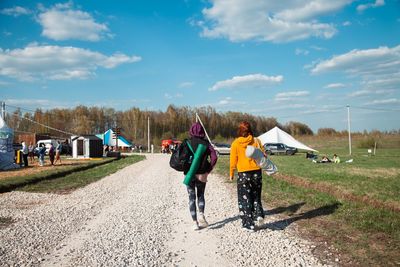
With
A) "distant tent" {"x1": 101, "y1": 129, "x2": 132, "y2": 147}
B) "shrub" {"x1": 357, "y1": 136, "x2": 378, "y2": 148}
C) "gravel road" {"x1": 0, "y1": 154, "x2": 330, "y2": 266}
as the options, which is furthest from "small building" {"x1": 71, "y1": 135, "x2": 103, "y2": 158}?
"shrub" {"x1": 357, "y1": 136, "x2": 378, "y2": 148}

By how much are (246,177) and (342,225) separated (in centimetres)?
212

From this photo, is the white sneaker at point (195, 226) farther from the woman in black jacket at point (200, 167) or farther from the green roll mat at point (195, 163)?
the green roll mat at point (195, 163)

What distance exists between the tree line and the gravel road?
63660mm

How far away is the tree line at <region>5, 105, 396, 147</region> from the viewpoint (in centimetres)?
7619

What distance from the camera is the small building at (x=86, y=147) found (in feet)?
122

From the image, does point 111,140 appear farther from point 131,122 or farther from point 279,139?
point 279,139

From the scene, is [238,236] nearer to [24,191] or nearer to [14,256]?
[14,256]

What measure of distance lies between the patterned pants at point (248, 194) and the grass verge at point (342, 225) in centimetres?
61

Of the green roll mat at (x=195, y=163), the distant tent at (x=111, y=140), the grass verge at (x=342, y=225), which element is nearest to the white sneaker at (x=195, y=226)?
the green roll mat at (x=195, y=163)

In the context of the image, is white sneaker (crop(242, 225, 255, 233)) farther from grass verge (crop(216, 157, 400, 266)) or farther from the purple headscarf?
the purple headscarf

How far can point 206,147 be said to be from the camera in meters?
6.80

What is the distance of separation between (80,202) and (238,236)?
17.8ft

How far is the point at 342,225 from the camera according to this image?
699 cm

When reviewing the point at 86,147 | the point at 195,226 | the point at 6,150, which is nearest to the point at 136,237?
the point at 195,226
